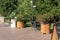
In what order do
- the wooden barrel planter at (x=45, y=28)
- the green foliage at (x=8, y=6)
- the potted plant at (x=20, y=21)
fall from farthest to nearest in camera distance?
the green foliage at (x=8, y=6)
the potted plant at (x=20, y=21)
the wooden barrel planter at (x=45, y=28)

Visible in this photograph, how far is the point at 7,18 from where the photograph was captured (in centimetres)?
2139

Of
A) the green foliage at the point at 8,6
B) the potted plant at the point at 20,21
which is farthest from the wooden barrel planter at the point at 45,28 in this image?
the green foliage at the point at 8,6

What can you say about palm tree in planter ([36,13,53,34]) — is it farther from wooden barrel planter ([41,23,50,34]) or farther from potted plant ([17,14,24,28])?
potted plant ([17,14,24,28])

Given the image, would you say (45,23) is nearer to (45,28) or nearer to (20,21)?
(45,28)

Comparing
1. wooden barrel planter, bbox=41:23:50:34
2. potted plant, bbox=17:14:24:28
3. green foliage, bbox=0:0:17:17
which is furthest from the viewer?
green foliage, bbox=0:0:17:17

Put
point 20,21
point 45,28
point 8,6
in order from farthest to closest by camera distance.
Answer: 1. point 8,6
2. point 20,21
3. point 45,28

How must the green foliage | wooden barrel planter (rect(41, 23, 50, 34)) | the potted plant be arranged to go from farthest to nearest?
the green foliage
the potted plant
wooden barrel planter (rect(41, 23, 50, 34))

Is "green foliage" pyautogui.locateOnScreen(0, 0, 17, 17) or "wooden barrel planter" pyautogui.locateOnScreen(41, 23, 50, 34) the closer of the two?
"wooden barrel planter" pyautogui.locateOnScreen(41, 23, 50, 34)


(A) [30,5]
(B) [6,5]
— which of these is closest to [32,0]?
(A) [30,5]

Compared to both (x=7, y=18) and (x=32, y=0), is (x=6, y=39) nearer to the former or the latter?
(x=32, y=0)

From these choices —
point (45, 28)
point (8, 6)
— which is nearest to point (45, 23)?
point (45, 28)

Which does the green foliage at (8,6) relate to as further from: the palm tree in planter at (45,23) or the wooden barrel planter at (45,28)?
the wooden barrel planter at (45,28)

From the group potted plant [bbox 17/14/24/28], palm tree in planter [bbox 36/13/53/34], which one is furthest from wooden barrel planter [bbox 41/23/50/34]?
potted plant [bbox 17/14/24/28]

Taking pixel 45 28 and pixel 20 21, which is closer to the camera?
pixel 45 28
